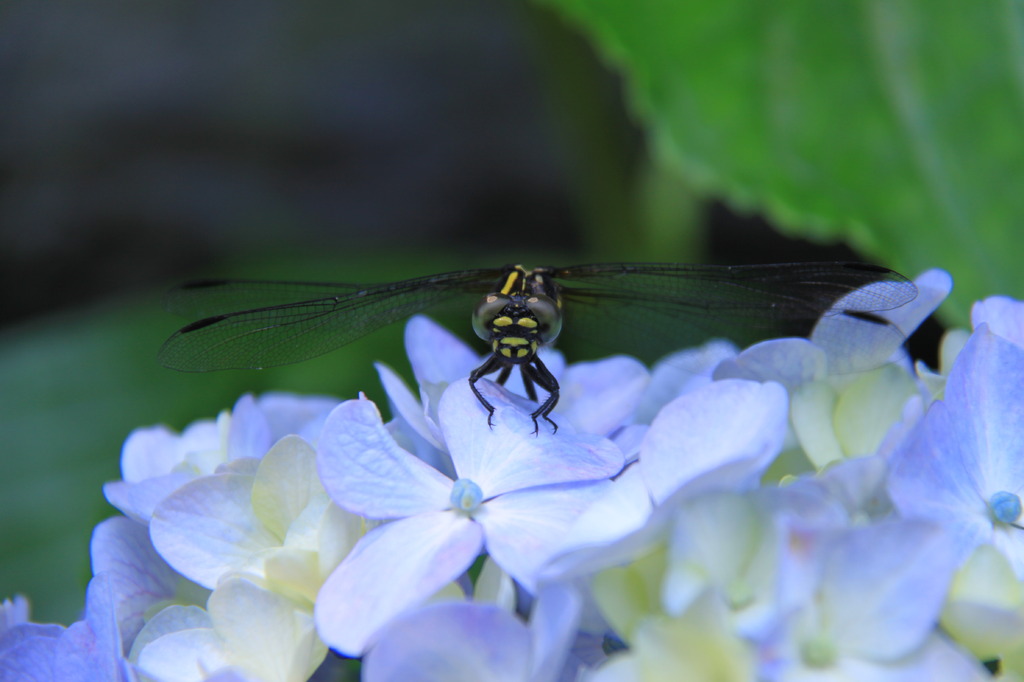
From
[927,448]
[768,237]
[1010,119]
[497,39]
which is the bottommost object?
[768,237]

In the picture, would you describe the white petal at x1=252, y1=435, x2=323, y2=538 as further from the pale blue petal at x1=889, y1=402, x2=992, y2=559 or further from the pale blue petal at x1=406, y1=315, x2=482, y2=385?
the pale blue petal at x1=889, y1=402, x2=992, y2=559

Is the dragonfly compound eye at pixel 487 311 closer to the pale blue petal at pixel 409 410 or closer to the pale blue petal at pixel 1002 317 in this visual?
the pale blue petal at pixel 409 410

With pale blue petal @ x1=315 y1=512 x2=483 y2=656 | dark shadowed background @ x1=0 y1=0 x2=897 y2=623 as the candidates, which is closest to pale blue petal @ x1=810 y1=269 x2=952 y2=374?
pale blue petal @ x1=315 y1=512 x2=483 y2=656

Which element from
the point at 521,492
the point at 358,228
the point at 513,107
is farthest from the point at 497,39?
the point at 521,492

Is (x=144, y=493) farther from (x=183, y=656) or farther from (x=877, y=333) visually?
(x=877, y=333)

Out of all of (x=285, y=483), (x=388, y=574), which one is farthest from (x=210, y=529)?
(x=388, y=574)

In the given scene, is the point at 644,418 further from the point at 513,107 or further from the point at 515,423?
the point at 513,107
